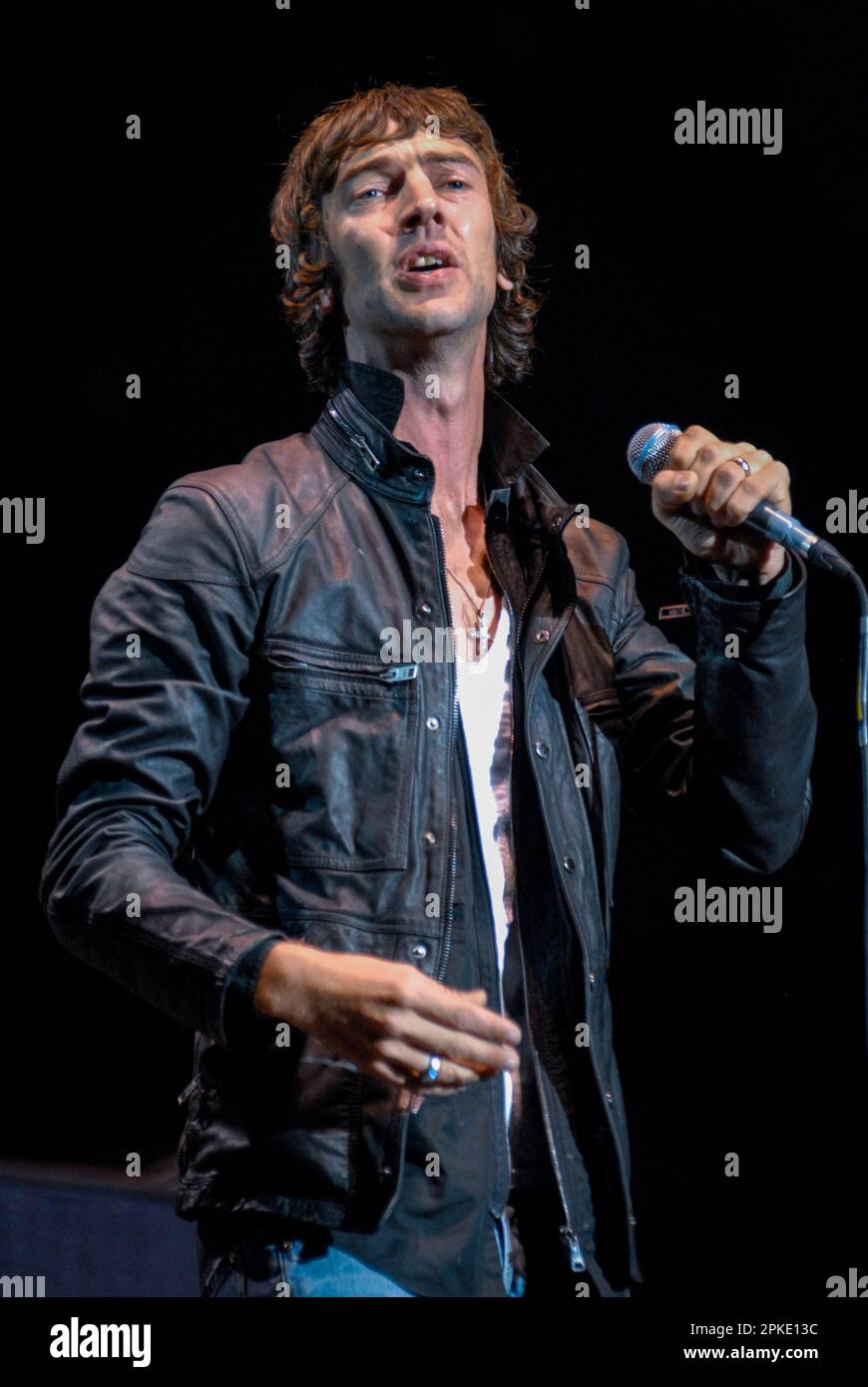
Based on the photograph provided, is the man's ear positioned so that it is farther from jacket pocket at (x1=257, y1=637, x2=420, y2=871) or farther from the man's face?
jacket pocket at (x1=257, y1=637, x2=420, y2=871)

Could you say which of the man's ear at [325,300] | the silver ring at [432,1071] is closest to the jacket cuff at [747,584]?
the silver ring at [432,1071]

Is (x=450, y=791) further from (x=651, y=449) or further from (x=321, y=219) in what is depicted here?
(x=321, y=219)

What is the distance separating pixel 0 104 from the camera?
248 cm

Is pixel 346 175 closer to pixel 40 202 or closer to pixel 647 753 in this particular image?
pixel 40 202

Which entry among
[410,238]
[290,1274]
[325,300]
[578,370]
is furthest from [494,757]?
[578,370]

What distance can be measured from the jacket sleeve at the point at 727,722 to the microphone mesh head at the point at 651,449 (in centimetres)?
11

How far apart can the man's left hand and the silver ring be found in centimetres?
61

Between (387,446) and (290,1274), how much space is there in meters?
0.92

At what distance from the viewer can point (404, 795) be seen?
1661 mm

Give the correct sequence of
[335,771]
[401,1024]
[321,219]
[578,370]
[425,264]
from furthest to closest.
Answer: [578,370] < [321,219] < [425,264] < [335,771] < [401,1024]

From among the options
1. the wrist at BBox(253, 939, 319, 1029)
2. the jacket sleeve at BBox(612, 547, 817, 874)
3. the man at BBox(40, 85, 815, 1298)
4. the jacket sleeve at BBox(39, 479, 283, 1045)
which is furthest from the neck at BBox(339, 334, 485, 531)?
the wrist at BBox(253, 939, 319, 1029)

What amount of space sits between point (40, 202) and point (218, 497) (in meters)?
1.00

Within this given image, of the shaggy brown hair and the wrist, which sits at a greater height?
the shaggy brown hair

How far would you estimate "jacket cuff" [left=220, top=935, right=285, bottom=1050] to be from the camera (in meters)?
1.39
